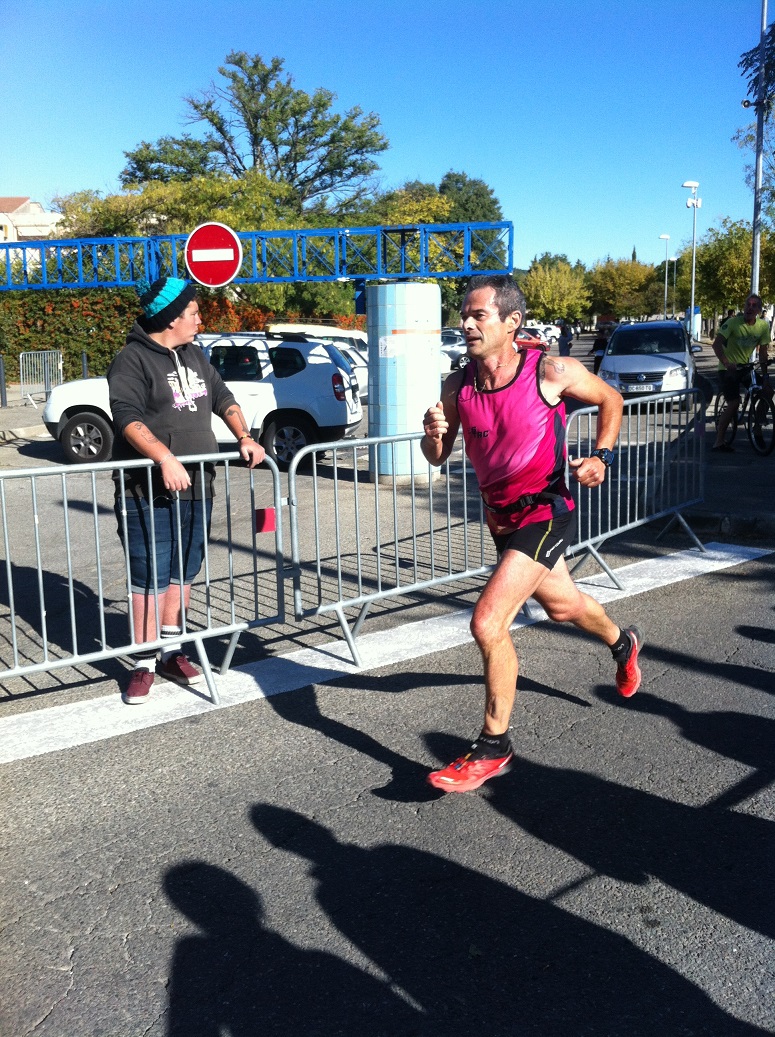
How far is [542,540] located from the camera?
4207 mm

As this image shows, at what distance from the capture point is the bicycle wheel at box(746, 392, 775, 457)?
13.4 metres

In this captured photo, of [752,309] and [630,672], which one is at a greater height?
[752,309]

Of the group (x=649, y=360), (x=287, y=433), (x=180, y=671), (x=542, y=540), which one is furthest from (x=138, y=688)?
(x=649, y=360)

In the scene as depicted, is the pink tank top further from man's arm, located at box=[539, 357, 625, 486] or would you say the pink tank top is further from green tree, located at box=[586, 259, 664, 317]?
green tree, located at box=[586, 259, 664, 317]

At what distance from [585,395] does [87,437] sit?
1096cm

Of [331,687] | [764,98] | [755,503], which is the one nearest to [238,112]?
[764,98]

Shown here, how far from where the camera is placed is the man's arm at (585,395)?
4.16m

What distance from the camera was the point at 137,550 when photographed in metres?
5.31

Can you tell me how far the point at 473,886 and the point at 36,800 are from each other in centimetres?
180

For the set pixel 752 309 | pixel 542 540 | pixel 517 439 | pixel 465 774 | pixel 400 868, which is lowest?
pixel 400 868

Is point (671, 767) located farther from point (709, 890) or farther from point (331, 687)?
point (331, 687)

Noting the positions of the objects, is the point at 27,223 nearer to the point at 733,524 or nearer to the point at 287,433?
the point at 287,433

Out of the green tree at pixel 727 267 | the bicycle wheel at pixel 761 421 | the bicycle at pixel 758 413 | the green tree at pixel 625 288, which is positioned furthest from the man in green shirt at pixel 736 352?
the green tree at pixel 625 288

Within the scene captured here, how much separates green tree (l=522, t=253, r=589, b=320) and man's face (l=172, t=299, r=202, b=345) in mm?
94058
